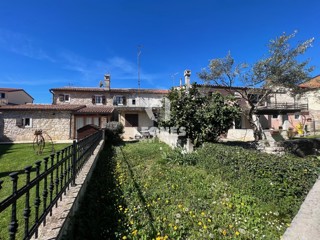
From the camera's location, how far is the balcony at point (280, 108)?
21938 millimetres

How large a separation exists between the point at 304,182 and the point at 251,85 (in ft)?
36.2

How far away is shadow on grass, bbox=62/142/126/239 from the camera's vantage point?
9.37 feet

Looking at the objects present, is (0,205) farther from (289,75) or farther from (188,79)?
(188,79)

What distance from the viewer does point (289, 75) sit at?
40.7 feet

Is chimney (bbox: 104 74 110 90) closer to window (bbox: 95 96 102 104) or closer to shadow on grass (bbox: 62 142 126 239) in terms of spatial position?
window (bbox: 95 96 102 104)

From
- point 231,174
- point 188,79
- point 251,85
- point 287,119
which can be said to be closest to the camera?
point 231,174

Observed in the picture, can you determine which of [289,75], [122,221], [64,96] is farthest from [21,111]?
[289,75]

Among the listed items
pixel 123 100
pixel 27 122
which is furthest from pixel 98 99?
pixel 27 122

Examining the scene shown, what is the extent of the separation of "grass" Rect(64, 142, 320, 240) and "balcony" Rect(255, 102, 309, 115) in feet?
60.9

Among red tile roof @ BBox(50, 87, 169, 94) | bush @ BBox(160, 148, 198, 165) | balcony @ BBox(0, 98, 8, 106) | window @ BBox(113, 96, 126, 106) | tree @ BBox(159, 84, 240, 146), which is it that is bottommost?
bush @ BBox(160, 148, 198, 165)

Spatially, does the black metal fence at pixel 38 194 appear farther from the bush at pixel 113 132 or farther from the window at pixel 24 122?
the window at pixel 24 122

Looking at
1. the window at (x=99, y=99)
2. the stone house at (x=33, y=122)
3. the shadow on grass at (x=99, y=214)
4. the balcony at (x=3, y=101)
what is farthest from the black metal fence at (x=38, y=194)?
the balcony at (x=3, y=101)

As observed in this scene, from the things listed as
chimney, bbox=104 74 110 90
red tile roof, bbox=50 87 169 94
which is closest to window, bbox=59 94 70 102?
red tile roof, bbox=50 87 169 94

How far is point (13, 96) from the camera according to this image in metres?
30.3
